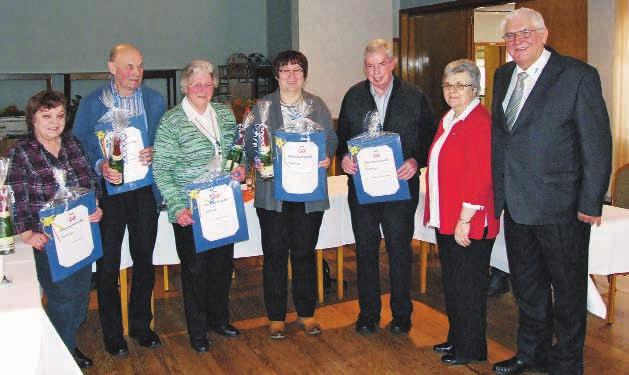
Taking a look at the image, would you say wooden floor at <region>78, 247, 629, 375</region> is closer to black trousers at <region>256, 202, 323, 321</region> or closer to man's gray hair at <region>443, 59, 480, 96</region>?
black trousers at <region>256, 202, 323, 321</region>

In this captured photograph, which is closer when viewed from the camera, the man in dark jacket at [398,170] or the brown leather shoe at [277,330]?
the man in dark jacket at [398,170]

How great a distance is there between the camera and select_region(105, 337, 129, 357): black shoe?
3.68 m

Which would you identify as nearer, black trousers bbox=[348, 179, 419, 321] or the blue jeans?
the blue jeans

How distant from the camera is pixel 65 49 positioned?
35.4ft

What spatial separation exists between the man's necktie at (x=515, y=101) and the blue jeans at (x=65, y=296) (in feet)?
6.87

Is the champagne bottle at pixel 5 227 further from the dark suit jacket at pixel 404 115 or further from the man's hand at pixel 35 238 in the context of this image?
the dark suit jacket at pixel 404 115

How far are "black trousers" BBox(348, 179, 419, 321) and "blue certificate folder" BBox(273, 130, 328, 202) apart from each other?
27 centimetres

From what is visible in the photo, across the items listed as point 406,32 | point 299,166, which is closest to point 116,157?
point 299,166

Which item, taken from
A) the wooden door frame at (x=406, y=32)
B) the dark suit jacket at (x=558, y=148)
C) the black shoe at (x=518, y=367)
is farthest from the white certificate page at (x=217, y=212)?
the wooden door frame at (x=406, y=32)

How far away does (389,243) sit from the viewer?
3.76 metres

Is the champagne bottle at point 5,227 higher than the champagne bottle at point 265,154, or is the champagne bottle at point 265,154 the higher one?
the champagne bottle at point 265,154

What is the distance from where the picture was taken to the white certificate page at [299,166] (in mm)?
3508

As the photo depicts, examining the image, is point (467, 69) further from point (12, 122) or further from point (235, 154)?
point (12, 122)

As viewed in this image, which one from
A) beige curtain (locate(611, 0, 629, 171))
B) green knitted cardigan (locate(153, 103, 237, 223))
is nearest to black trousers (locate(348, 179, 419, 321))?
green knitted cardigan (locate(153, 103, 237, 223))
